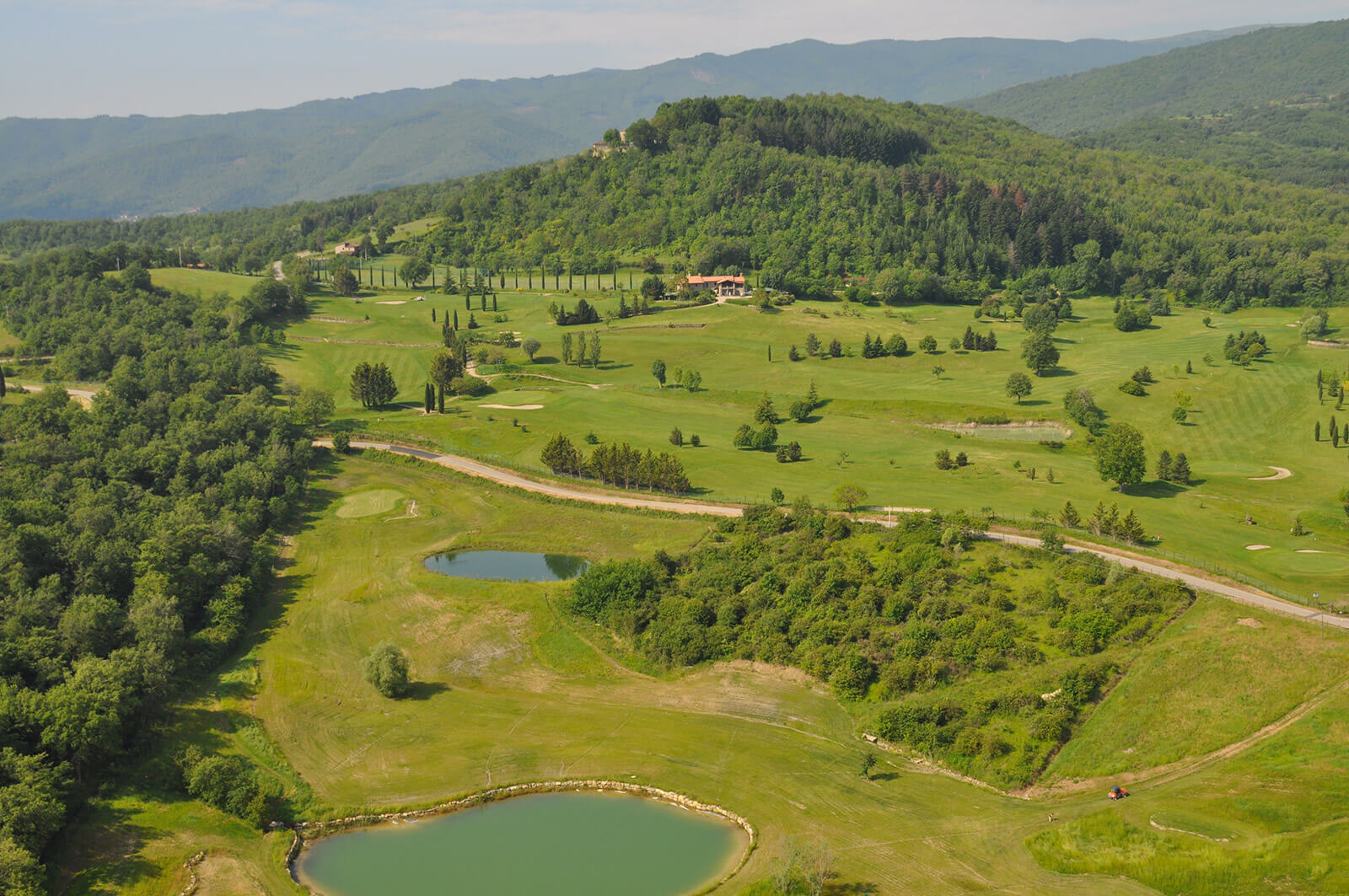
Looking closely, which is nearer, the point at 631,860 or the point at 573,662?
the point at 631,860

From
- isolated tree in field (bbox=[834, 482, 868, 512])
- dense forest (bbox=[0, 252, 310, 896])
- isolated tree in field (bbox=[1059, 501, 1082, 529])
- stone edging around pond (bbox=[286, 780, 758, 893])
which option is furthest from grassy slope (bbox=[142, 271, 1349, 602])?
stone edging around pond (bbox=[286, 780, 758, 893])

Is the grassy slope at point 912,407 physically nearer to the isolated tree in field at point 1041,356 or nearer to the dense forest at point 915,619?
the isolated tree in field at point 1041,356

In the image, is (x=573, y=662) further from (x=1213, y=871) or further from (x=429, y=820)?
(x=1213, y=871)

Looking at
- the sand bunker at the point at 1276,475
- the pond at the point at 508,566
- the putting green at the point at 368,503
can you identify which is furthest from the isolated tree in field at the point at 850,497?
the putting green at the point at 368,503

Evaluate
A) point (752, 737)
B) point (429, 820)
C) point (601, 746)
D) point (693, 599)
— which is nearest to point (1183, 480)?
point (693, 599)

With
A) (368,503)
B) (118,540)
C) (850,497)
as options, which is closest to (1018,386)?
(850,497)

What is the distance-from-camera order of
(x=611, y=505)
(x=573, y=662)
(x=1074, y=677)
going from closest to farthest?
(x=1074, y=677), (x=573, y=662), (x=611, y=505)
